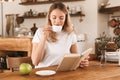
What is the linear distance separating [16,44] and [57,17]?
7.20 ft

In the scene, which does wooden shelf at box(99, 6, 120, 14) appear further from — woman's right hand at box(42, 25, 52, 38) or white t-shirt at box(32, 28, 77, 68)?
woman's right hand at box(42, 25, 52, 38)

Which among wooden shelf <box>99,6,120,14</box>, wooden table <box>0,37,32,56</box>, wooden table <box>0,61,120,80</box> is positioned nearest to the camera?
wooden table <box>0,61,120,80</box>

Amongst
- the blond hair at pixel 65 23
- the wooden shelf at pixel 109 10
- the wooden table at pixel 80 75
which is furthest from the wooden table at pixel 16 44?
the wooden table at pixel 80 75

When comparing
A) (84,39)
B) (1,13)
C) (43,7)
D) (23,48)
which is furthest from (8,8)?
(84,39)

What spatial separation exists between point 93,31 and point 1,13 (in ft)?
6.99

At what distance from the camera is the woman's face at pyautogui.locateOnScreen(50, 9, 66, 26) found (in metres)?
2.35

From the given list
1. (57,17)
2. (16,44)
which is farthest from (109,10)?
(57,17)

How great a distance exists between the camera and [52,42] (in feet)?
7.84

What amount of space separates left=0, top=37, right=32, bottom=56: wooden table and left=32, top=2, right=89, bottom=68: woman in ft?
5.69

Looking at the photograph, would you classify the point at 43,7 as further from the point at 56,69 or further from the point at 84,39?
the point at 56,69

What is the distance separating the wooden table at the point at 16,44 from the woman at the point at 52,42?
1.73 metres

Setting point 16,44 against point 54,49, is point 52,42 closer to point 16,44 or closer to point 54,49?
point 54,49

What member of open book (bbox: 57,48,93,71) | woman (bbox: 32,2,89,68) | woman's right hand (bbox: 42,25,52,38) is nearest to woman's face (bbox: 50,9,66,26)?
woman (bbox: 32,2,89,68)

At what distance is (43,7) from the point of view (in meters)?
4.64
